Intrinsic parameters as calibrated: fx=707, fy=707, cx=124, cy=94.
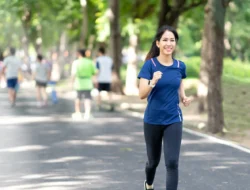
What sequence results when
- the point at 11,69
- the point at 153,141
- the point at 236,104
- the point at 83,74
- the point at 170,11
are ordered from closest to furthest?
the point at 153,141 < the point at 83,74 < the point at 11,69 < the point at 236,104 < the point at 170,11

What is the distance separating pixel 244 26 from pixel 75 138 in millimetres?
26863

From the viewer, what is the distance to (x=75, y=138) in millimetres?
13602

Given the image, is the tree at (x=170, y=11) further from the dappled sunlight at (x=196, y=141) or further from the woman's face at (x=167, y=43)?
the woman's face at (x=167, y=43)

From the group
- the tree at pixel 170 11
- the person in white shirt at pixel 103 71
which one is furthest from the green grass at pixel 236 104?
the person in white shirt at pixel 103 71

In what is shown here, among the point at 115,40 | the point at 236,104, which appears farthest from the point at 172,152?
the point at 115,40

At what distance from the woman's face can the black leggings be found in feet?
2.38

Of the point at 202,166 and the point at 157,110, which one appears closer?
the point at 157,110

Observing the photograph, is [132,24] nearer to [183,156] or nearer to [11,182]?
[183,156]

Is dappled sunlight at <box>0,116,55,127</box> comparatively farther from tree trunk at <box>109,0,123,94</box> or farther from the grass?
tree trunk at <box>109,0,123,94</box>

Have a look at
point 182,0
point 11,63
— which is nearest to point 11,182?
point 11,63

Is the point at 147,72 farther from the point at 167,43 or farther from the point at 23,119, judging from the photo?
the point at 23,119

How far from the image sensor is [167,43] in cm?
693

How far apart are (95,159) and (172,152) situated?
409 cm

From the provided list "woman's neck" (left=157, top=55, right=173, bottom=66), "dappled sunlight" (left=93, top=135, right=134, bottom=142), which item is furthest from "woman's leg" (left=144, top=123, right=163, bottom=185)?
"dappled sunlight" (left=93, top=135, right=134, bottom=142)
